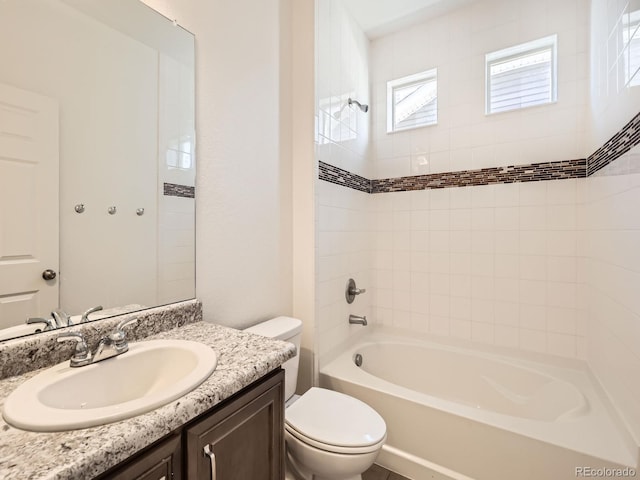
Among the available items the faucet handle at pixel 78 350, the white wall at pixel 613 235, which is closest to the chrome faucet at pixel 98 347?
the faucet handle at pixel 78 350

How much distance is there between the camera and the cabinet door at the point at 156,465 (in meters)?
0.54

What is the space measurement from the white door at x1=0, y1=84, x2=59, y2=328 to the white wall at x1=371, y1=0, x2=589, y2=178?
7.28 ft

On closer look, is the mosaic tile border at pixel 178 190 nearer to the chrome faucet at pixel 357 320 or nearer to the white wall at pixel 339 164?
the white wall at pixel 339 164

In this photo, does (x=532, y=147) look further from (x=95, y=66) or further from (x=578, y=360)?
(x=95, y=66)

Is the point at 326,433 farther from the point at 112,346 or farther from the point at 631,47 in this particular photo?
the point at 631,47

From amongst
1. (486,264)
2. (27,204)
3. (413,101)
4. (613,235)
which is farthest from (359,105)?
(27,204)

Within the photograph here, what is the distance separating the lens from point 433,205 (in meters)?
2.35

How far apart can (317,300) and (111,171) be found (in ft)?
4.05

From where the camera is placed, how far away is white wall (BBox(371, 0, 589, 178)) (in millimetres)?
1915

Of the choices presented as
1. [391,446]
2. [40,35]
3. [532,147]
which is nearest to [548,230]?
[532,147]

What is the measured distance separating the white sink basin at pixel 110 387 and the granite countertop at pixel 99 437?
17 mm

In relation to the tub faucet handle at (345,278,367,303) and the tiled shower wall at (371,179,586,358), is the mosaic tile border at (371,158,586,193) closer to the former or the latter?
the tiled shower wall at (371,179,586,358)

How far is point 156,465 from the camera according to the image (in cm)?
60

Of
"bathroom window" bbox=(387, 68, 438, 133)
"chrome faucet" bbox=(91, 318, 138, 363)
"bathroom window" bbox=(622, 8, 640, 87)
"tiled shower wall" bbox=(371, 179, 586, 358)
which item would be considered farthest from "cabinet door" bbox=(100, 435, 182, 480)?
"bathroom window" bbox=(387, 68, 438, 133)
